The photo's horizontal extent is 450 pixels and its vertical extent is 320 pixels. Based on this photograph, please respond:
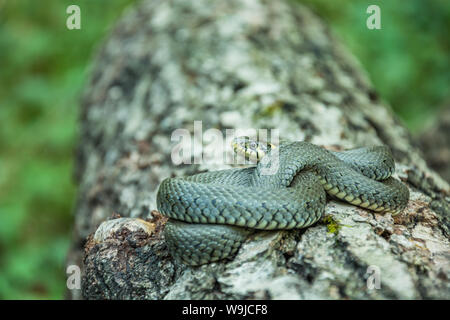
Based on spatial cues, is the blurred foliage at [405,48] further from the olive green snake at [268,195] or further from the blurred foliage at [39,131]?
the olive green snake at [268,195]

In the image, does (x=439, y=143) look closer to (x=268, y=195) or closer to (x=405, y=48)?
(x=405, y=48)

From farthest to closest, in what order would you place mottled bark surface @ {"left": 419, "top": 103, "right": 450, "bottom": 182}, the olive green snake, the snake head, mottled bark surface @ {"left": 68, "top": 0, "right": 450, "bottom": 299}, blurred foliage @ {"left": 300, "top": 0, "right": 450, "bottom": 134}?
blurred foliage @ {"left": 300, "top": 0, "right": 450, "bottom": 134} < mottled bark surface @ {"left": 419, "top": 103, "right": 450, "bottom": 182} < the snake head < the olive green snake < mottled bark surface @ {"left": 68, "top": 0, "right": 450, "bottom": 299}

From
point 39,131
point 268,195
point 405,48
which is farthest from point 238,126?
point 405,48

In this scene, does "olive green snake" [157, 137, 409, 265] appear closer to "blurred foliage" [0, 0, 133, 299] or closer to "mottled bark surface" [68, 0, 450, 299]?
"mottled bark surface" [68, 0, 450, 299]

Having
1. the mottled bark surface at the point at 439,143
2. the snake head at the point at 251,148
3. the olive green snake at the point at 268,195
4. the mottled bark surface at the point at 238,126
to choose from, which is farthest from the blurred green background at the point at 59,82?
the olive green snake at the point at 268,195

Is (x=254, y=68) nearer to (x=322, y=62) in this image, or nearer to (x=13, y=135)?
(x=322, y=62)

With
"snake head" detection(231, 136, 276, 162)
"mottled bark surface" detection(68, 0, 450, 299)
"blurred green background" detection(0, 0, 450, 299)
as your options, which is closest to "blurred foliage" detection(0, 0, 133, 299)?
"blurred green background" detection(0, 0, 450, 299)

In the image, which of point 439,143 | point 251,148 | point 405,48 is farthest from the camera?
point 405,48
